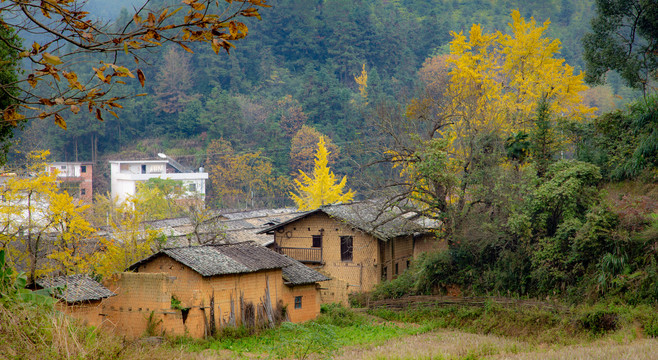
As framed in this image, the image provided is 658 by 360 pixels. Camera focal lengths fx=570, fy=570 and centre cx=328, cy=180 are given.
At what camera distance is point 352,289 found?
29.0 m

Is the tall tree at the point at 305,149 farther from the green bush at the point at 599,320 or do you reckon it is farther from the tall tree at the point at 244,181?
the green bush at the point at 599,320

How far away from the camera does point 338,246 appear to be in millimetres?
29547

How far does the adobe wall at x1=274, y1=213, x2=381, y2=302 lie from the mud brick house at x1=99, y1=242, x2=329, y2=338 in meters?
6.67

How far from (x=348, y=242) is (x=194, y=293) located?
35.8 ft

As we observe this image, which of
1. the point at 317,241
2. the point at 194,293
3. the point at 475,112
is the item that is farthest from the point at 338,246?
the point at 194,293

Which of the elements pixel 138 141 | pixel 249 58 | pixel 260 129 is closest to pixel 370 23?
pixel 249 58

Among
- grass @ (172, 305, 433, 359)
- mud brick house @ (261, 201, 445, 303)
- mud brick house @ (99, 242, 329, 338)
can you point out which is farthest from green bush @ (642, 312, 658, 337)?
mud brick house @ (261, 201, 445, 303)

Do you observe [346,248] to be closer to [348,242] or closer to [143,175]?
[348,242]

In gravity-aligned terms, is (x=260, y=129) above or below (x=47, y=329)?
above

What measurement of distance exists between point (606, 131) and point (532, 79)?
24.7 feet

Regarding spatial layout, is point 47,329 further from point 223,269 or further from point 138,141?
point 138,141

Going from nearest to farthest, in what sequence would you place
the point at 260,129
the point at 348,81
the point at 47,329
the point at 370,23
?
the point at 47,329, the point at 260,129, the point at 348,81, the point at 370,23

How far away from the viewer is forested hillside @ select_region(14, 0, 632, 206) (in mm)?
70750

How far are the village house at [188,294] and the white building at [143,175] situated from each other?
37.1 meters
